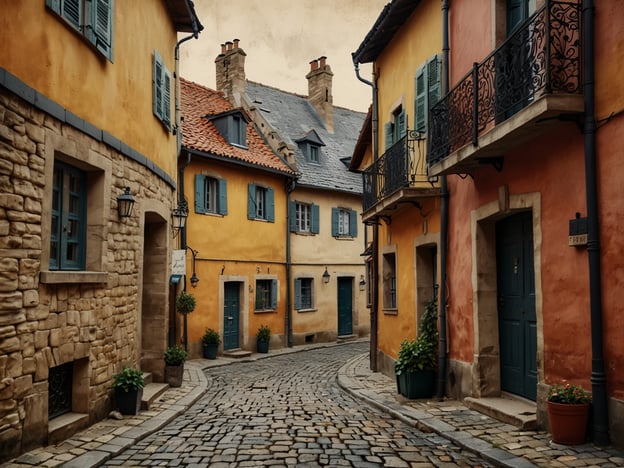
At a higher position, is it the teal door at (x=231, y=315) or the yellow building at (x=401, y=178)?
the yellow building at (x=401, y=178)

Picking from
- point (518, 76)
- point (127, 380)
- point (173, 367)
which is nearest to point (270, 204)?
point (173, 367)

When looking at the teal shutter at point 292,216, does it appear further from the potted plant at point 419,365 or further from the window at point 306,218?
the potted plant at point 419,365

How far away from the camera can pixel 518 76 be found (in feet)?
23.7

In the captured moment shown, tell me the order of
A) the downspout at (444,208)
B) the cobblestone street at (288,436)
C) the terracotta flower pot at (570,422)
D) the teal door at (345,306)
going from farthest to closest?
1. the teal door at (345,306)
2. the downspout at (444,208)
3. the cobblestone street at (288,436)
4. the terracotta flower pot at (570,422)

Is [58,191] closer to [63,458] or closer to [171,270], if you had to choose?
[63,458]

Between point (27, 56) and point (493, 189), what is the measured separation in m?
6.07

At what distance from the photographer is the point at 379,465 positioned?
6172 mm

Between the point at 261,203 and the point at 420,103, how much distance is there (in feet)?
33.4

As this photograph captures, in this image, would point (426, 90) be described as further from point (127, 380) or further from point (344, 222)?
point (344, 222)

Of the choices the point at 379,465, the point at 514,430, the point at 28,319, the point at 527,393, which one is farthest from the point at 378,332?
the point at 28,319

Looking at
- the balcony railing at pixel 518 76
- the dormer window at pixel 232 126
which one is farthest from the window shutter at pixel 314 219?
the balcony railing at pixel 518 76

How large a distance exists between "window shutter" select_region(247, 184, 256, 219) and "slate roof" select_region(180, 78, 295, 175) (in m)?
0.79

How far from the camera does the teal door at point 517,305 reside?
8.19m

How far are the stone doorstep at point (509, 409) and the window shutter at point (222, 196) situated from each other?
37.6 ft
